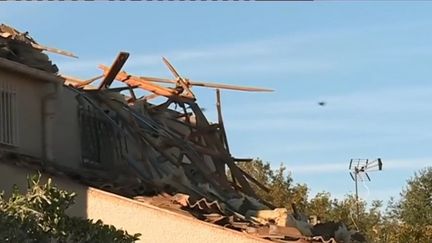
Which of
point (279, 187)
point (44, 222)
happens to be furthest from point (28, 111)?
point (279, 187)

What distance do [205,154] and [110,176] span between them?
3.14 metres

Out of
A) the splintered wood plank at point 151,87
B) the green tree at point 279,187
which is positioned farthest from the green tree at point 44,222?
the green tree at point 279,187

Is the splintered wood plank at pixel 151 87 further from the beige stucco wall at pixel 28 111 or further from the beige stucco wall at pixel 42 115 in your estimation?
the beige stucco wall at pixel 28 111

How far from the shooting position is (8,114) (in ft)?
51.5

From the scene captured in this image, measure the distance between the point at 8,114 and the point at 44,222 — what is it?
6519 millimetres

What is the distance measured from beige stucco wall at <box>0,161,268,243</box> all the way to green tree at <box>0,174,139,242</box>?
13.0ft

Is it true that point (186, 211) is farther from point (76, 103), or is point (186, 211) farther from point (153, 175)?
point (76, 103)

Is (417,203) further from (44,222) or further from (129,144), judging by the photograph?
(44,222)

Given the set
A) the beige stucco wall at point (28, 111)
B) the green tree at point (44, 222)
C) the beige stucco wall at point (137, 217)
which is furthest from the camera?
the beige stucco wall at point (28, 111)

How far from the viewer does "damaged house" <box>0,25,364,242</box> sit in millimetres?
14953

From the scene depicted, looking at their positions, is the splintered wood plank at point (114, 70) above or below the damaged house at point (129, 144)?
above

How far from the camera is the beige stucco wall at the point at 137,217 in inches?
549

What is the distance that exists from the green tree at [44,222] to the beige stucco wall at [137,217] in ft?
13.0

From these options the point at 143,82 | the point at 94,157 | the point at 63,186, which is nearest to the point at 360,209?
the point at 143,82
